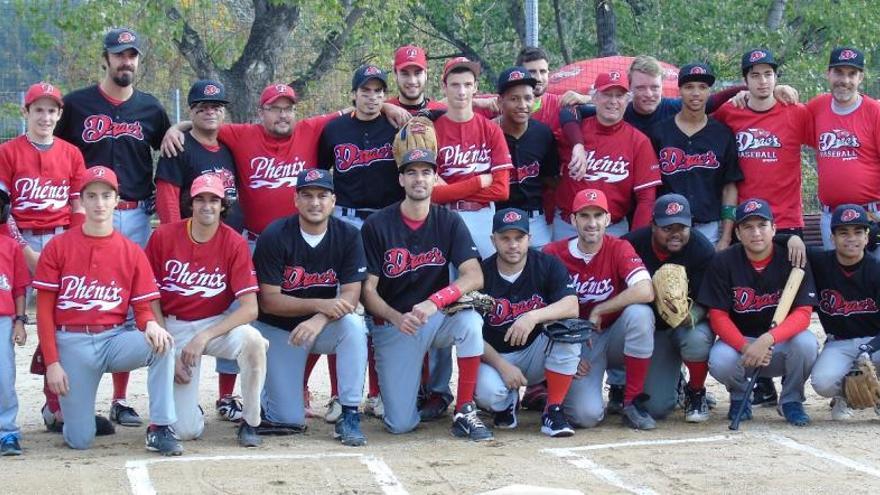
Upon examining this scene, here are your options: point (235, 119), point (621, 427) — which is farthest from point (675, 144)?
point (235, 119)

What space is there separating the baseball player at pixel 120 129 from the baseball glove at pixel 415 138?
5.29 feet

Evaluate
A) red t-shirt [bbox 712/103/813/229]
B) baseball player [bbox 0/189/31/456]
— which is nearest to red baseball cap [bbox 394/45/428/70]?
red t-shirt [bbox 712/103/813/229]

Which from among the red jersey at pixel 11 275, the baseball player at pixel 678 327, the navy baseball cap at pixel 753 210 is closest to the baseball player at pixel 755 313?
the navy baseball cap at pixel 753 210

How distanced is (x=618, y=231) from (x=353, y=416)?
2.31m

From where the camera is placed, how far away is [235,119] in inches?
599

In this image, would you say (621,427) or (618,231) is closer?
(621,427)

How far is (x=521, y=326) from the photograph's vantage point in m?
7.04

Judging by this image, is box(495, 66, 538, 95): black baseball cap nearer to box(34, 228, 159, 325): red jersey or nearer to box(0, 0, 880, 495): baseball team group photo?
box(0, 0, 880, 495): baseball team group photo

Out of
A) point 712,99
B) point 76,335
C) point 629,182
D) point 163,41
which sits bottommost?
point 76,335

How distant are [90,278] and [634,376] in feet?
10.5

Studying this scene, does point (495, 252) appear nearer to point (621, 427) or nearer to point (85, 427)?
point (621, 427)

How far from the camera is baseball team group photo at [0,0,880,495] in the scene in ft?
21.6

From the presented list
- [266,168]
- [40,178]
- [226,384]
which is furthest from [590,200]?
[40,178]

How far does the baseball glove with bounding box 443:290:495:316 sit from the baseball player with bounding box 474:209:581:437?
21 centimetres
